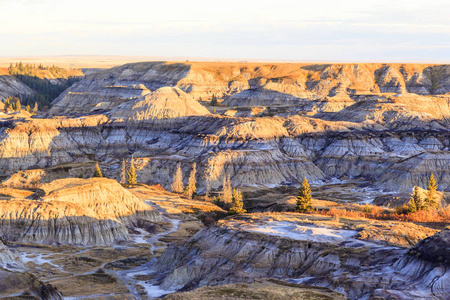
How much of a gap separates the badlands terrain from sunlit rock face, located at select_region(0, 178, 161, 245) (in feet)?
0.53

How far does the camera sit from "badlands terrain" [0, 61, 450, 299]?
46.7 meters

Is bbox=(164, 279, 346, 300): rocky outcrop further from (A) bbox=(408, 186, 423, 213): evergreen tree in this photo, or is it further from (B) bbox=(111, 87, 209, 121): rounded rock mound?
(B) bbox=(111, 87, 209, 121): rounded rock mound

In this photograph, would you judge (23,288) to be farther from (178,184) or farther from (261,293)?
(178,184)

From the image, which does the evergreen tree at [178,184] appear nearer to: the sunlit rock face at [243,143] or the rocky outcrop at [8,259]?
the sunlit rock face at [243,143]

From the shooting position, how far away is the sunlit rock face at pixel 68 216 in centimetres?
7288

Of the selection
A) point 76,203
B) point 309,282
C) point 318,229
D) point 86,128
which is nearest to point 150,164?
point 86,128

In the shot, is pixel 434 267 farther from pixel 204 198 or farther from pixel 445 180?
pixel 445 180

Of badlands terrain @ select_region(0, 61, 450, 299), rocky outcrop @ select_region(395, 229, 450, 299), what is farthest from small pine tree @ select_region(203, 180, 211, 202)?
rocky outcrop @ select_region(395, 229, 450, 299)

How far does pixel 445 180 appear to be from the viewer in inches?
4985

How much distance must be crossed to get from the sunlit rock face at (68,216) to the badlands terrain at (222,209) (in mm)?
161

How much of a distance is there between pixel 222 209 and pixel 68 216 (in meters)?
34.2

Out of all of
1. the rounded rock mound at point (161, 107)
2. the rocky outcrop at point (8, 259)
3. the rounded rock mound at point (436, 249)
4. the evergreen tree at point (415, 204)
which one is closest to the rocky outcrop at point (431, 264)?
the rounded rock mound at point (436, 249)

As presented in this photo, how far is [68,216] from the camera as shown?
74.7 m

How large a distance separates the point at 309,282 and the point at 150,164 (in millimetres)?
96447
